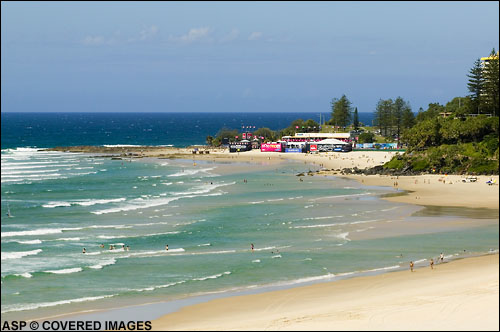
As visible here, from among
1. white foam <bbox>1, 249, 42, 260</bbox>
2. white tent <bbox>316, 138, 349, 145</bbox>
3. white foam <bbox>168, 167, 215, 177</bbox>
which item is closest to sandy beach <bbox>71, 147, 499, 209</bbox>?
white tent <bbox>316, 138, 349, 145</bbox>

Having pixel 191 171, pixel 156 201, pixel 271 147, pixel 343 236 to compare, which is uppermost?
pixel 271 147

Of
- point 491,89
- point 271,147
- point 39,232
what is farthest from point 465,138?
point 39,232

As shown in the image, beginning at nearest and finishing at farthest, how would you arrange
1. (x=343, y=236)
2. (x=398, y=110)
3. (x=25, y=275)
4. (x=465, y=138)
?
(x=25, y=275) < (x=343, y=236) < (x=465, y=138) < (x=398, y=110)

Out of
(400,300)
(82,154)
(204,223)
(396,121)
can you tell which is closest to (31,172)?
(82,154)

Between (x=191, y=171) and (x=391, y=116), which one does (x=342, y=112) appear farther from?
(x=191, y=171)

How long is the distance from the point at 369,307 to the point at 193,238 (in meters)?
18.8

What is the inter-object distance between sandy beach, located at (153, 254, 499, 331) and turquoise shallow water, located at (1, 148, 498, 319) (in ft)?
7.79

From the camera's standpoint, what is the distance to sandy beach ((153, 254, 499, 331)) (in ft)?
92.8

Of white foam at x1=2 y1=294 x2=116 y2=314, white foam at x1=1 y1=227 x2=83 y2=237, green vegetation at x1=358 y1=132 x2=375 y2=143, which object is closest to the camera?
white foam at x1=2 y1=294 x2=116 y2=314

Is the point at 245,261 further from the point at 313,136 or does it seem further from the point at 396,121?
the point at 396,121

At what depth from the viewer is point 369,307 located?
3083cm

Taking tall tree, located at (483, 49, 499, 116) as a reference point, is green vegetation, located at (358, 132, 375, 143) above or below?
below

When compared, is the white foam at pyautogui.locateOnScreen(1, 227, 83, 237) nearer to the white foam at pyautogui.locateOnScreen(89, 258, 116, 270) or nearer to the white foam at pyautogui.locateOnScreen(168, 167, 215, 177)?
the white foam at pyautogui.locateOnScreen(89, 258, 116, 270)

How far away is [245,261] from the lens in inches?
1583
